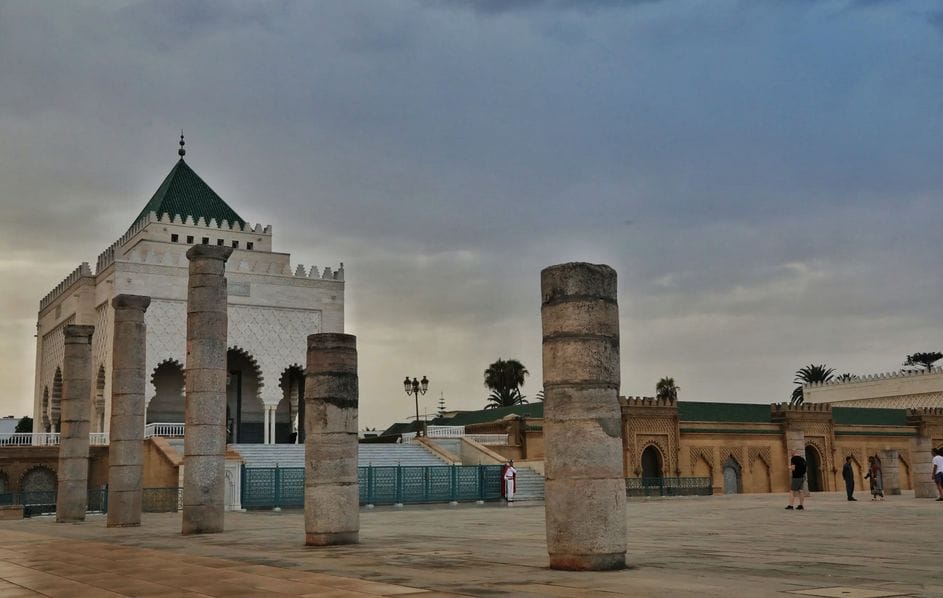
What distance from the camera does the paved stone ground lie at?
599 cm

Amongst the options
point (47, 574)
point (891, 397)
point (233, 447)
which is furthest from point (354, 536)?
point (891, 397)

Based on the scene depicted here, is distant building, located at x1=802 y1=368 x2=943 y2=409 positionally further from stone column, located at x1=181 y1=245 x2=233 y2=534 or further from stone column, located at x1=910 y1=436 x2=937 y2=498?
stone column, located at x1=181 y1=245 x2=233 y2=534

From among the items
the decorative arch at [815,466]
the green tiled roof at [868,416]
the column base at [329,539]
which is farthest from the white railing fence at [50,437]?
the green tiled roof at [868,416]

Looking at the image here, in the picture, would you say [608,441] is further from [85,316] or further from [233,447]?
[85,316]

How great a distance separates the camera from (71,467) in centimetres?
1856

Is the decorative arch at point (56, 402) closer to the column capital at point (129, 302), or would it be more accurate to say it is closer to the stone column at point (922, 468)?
the column capital at point (129, 302)

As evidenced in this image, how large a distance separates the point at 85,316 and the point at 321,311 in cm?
842

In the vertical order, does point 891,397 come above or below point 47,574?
above

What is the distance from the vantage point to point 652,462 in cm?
3228

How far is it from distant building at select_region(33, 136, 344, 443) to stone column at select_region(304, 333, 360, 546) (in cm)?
2355

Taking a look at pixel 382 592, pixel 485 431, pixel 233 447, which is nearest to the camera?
pixel 382 592

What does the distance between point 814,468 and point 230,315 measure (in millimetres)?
21384

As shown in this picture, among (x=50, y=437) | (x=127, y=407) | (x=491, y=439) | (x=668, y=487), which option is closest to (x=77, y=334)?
(x=127, y=407)

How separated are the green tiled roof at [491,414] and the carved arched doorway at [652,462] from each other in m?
3.65
